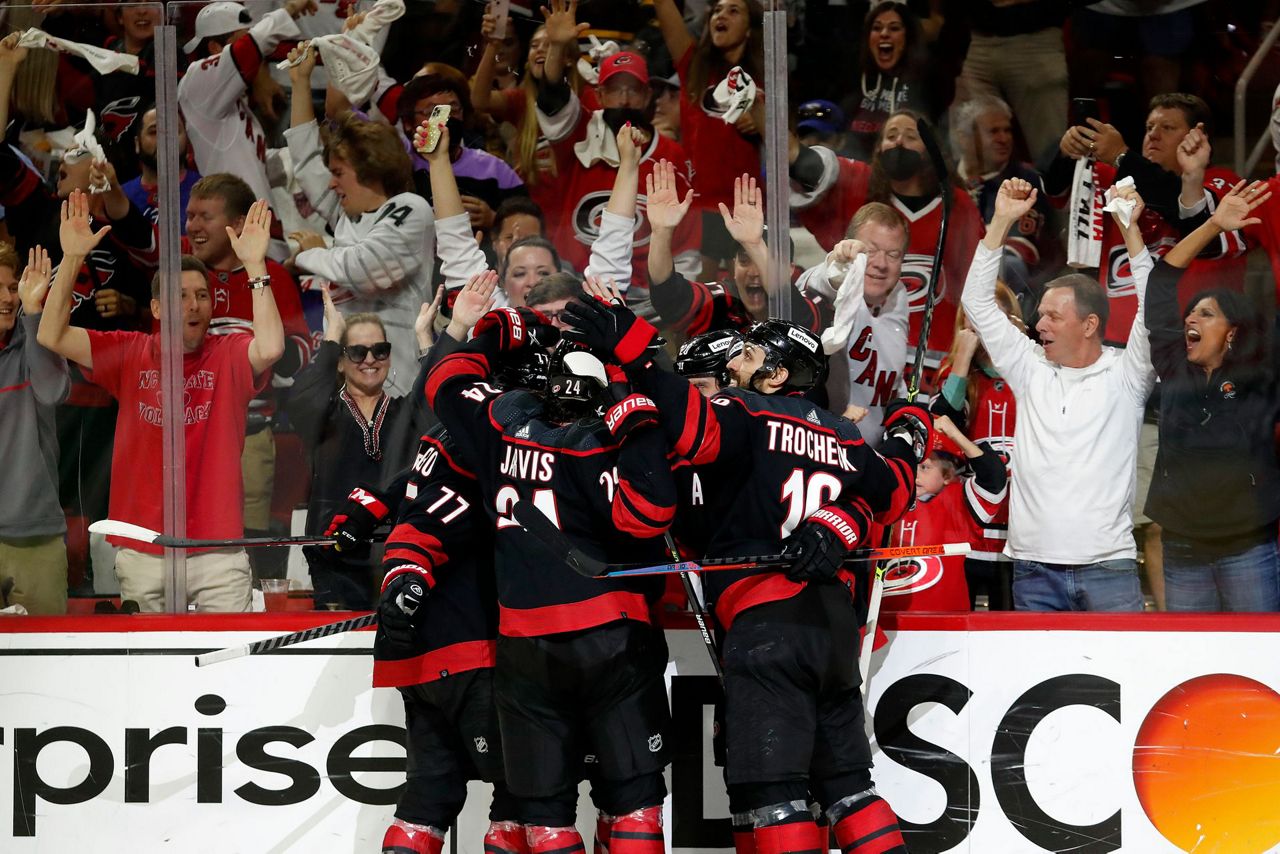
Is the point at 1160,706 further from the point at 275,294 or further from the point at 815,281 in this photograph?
the point at 275,294

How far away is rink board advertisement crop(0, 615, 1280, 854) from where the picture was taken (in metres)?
3.43

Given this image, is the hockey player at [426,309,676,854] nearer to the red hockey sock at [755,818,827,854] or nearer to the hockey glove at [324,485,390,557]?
the red hockey sock at [755,818,827,854]

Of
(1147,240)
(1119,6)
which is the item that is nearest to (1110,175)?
(1147,240)

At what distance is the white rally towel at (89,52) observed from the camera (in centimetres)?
389

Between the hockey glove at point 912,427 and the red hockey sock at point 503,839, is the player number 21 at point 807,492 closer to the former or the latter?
the hockey glove at point 912,427

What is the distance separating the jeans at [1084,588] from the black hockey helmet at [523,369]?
4.73ft

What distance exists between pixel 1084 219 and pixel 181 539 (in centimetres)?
267

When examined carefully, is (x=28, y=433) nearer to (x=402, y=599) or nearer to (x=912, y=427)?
(x=402, y=599)

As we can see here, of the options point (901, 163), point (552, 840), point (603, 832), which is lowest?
point (603, 832)

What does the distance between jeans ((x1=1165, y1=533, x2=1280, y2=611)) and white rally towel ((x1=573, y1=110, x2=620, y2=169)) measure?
6.15 ft

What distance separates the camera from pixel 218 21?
12.7 feet

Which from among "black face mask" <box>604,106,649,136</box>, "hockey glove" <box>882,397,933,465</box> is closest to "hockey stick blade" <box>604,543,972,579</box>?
"hockey glove" <box>882,397,933,465</box>

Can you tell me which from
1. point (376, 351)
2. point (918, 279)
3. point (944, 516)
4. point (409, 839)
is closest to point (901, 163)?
point (918, 279)

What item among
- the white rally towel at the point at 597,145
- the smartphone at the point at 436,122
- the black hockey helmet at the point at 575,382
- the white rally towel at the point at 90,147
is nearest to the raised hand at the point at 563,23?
the white rally towel at the point at 597,145
